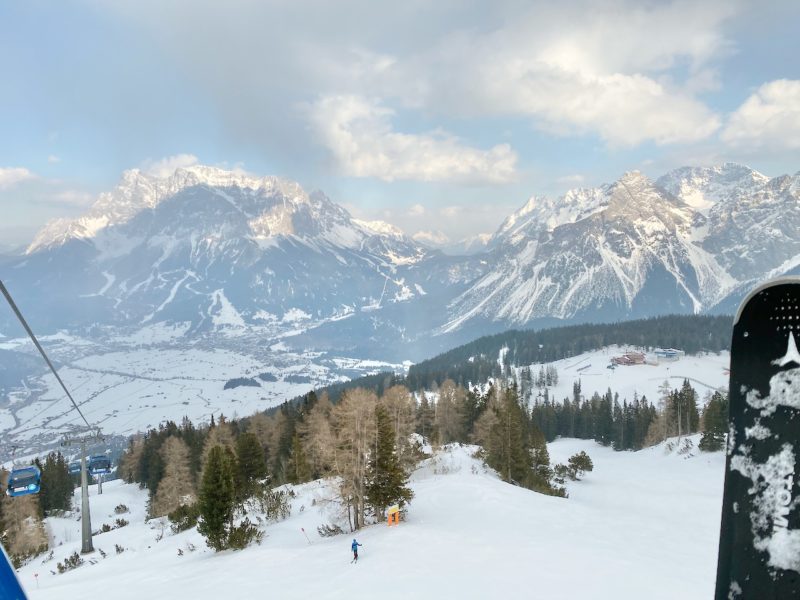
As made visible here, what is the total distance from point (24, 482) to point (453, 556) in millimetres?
23471

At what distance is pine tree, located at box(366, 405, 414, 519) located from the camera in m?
30.5

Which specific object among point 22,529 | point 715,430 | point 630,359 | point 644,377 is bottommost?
point 22,529

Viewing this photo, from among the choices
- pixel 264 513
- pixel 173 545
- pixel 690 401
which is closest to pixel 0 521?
pixel 173 545

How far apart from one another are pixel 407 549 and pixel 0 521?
35.2m

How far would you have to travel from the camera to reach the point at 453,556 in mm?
21953

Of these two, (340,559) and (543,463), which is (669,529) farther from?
(543,463)

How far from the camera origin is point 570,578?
60.4 feet

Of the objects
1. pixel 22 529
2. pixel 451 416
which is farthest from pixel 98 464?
pixel 451 416

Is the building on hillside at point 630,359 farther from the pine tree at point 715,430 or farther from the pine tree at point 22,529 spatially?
the pine tree at point 22,529

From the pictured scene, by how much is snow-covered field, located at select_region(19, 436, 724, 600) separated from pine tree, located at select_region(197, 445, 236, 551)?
1.53 m

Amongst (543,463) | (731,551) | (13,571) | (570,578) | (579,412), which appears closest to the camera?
(13,571)

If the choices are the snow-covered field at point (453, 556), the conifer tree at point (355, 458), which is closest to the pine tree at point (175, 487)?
the snow-covered field at point (453, 556)

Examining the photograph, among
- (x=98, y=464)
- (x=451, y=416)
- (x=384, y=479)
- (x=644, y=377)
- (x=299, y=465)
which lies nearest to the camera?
(x=384, y=479)

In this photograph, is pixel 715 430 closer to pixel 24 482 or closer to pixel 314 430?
pixel 314 430
